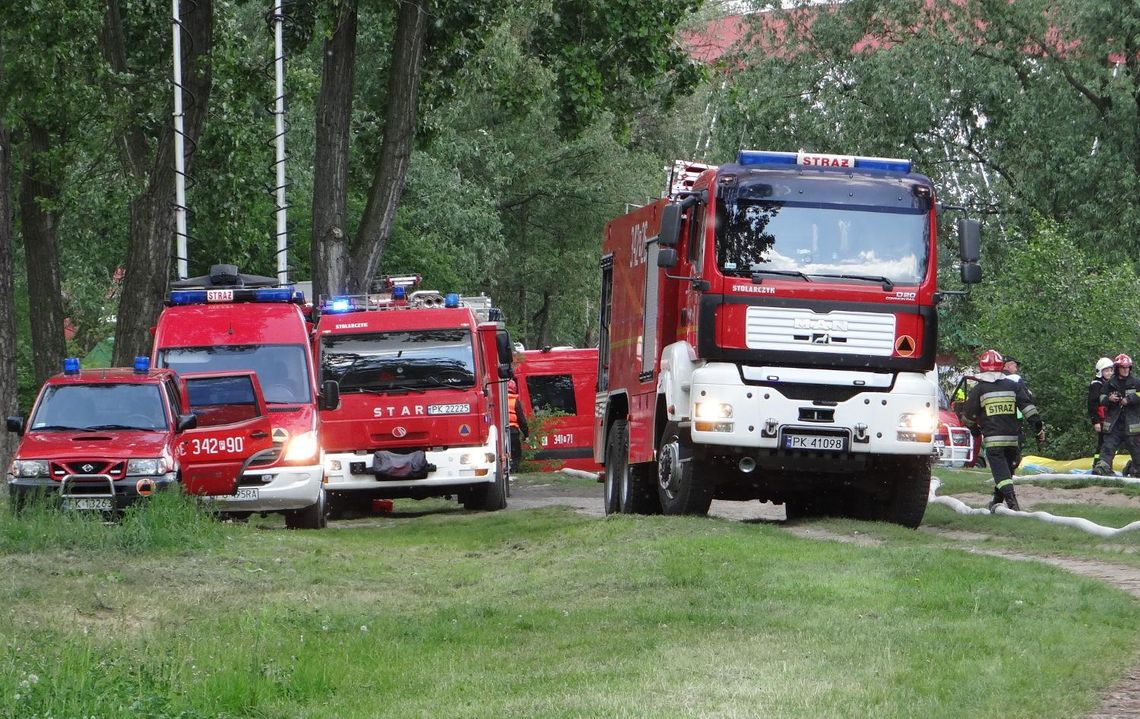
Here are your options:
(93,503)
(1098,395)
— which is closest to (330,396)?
(93,503)

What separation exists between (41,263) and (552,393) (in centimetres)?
915

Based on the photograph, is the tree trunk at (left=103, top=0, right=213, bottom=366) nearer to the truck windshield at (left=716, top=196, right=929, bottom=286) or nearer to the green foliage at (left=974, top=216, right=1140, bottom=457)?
the truck windshield at (left=716, top=196, right=929, bottom=286)

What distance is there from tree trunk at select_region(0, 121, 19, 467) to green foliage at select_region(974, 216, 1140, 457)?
17.9 m

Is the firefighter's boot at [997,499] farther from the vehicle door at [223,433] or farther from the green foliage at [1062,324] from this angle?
the green foliage at [1062,324]

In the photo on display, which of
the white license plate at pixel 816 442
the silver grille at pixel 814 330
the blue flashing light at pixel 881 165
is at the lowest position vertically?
the white license plate at pixel 816 442

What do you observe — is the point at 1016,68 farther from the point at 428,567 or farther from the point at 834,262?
the point at 428,567

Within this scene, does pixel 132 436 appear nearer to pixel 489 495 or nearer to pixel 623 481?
pixel 623 481

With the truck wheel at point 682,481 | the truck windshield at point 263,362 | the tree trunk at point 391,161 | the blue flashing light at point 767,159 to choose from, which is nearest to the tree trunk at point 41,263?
the tree trunk at point 391,161

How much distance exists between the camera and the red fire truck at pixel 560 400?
33.2 meters

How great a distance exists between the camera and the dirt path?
27.2ft

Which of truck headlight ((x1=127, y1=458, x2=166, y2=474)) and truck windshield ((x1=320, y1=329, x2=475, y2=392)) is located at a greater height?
truck windshield ((x1=320, y1=329, x2=475, y2=392))

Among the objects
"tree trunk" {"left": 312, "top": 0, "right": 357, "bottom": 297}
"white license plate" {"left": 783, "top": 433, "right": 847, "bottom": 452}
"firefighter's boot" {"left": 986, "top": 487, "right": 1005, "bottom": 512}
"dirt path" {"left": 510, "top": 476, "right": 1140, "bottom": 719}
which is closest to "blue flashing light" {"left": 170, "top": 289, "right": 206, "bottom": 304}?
"tree trunk" {"left": 312, "top": 0, "right": 357, "bottom": 297}

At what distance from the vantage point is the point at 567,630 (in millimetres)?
10406

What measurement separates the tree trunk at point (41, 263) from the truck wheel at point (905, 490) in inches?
676
